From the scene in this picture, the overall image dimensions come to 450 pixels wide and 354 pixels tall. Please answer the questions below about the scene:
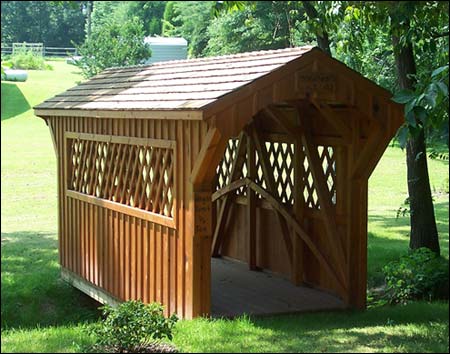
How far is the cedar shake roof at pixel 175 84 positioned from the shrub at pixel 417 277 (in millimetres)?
3094

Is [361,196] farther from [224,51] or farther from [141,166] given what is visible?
[224,51]

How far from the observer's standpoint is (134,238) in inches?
377

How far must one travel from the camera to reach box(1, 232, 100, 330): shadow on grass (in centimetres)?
1057

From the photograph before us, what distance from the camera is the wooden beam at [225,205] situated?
11.4m

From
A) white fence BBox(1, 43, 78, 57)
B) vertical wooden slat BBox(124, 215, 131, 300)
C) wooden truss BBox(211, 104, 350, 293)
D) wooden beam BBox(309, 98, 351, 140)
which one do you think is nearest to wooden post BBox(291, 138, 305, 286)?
wooden truss BBox(211, 104, 350, 293)

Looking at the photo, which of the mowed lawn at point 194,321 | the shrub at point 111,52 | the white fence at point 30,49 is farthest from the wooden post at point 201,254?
the shrub at point 111,52

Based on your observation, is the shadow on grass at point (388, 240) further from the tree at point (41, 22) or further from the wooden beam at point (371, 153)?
the tree at point (41, 22)

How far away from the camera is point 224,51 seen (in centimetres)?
1232

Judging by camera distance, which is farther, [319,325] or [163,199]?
[163,199]

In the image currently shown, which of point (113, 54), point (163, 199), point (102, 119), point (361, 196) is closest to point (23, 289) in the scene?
point (102, 119)

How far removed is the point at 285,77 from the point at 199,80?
1187 millimetres

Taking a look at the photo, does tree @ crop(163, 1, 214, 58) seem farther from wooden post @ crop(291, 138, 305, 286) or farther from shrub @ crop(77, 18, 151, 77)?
shrub @ crop(77, 18, 151, 77)

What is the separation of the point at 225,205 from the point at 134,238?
2476mm

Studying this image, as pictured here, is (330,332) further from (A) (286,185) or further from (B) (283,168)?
(B) (283,168)
